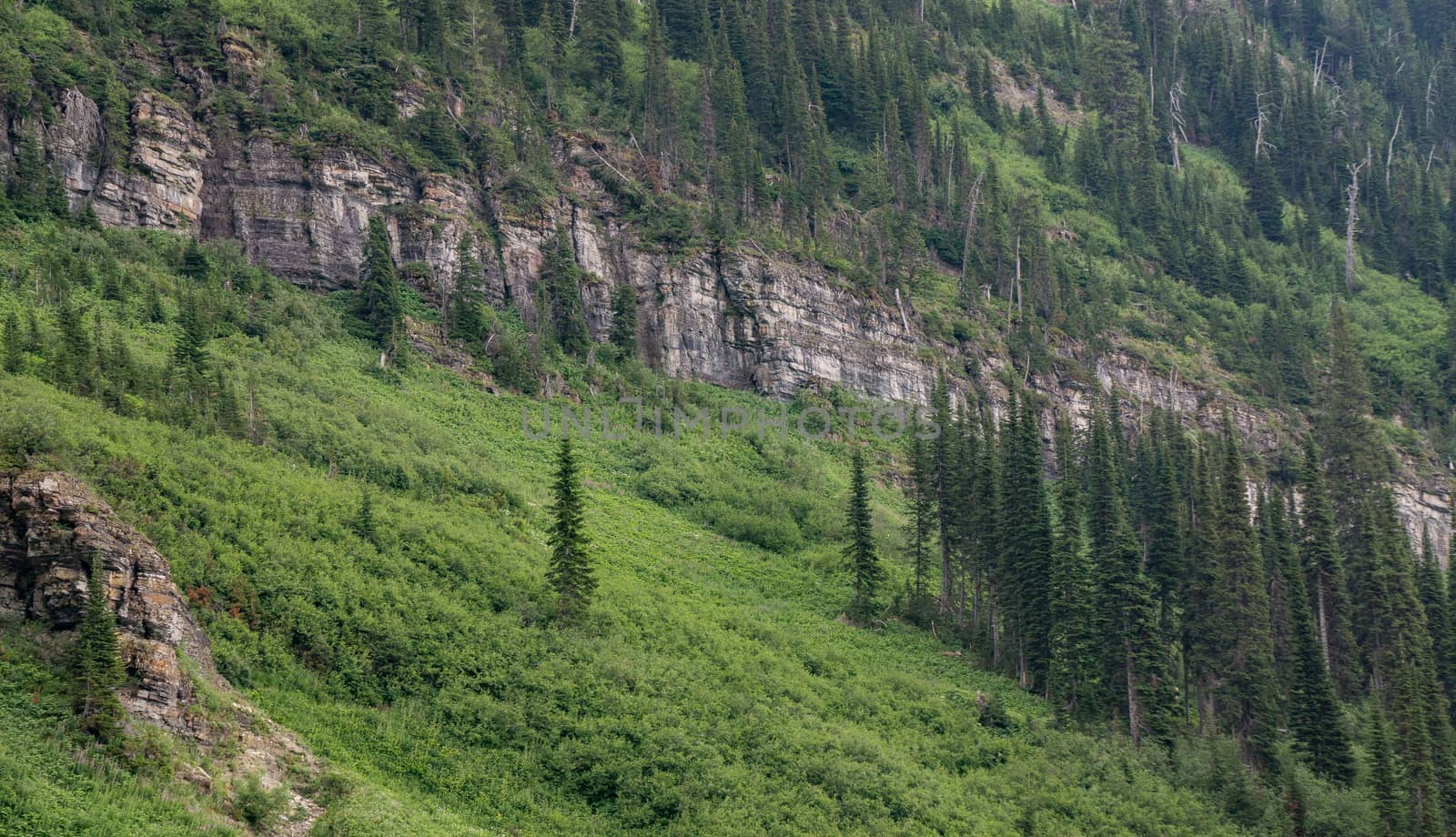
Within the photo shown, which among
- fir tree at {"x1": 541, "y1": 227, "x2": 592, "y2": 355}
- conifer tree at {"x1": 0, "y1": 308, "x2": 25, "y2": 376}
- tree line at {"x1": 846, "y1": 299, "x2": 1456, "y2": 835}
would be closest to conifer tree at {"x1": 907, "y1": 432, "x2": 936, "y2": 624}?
tree line at {"x1": 846, "y1": 299, "x2": 1456, "y2": 835}

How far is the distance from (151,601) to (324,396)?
86.9ft

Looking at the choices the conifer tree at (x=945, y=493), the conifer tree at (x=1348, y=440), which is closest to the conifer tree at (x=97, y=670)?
the conifer tree at (x=945, y=493)

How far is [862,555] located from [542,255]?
35882 millimetres

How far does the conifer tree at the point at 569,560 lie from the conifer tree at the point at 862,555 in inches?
610

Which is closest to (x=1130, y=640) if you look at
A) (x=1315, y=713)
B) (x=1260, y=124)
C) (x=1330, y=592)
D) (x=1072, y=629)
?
(x=1072, y=629)

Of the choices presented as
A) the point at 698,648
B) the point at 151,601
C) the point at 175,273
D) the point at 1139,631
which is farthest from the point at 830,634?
the point at 175,273

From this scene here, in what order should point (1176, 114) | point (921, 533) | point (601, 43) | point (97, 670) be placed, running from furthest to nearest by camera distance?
point (1176, 114)
point (601, 43)
point (921, 533)
point (97, 670)

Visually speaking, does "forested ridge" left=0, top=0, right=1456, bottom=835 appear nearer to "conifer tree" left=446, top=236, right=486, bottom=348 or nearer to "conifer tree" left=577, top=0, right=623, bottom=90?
"conifer tree" left=446, top=236, right=486, bottom=348

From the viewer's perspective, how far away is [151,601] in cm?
3431

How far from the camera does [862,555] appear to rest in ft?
200

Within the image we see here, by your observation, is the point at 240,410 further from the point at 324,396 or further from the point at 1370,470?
the point at 1370,470

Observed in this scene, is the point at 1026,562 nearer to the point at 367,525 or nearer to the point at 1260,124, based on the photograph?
the point at 367,525

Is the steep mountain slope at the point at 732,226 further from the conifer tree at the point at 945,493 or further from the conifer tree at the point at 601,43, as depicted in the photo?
the conifer tree at the point at 945,493

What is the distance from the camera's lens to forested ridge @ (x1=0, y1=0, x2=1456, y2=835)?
138 feet
